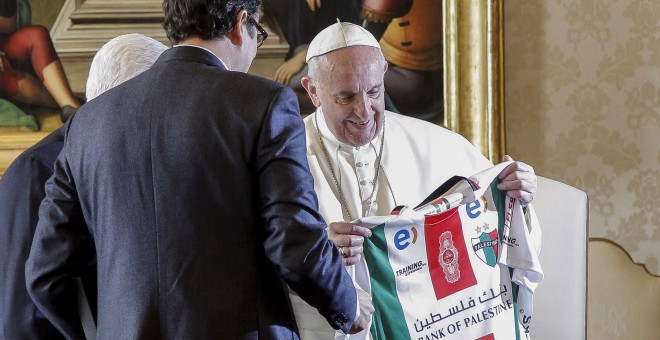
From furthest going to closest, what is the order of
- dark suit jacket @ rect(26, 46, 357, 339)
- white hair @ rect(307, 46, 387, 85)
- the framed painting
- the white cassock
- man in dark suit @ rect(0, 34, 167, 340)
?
1. the framed painting
2. the white cassock
3. white hair @ rect(307, 46, 387, 85)
4. man in dark suit @ rect(0, 34, 167, 340)
5. dark suit jacket @ rect(26, 46, 357, 339)

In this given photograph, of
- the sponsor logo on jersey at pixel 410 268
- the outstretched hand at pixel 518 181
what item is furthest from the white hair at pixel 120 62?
the outstretched hand at pixel 518 181

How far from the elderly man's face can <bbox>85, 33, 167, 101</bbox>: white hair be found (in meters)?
0.75

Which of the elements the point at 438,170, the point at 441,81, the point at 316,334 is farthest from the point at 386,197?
the point at 441,81

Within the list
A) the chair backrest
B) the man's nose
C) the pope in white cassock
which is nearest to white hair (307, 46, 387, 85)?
the pope in white cassock

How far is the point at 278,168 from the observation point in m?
1.95

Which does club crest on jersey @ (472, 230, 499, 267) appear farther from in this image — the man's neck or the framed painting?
the framed painting

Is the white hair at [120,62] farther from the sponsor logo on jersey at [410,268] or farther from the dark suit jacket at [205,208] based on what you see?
the sponsor logo on jersey at [410,268]

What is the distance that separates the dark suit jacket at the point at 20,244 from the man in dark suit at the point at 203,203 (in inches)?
9.7

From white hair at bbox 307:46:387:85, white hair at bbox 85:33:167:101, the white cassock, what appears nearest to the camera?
white hair at bbox 85:33:167:101

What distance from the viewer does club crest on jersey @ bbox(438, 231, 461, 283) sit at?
112 inches

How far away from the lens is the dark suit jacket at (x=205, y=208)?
1.97m

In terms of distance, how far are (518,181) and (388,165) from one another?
581mm

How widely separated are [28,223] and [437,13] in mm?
2424

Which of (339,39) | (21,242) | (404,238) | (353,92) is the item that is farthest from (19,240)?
→ (339,39)
